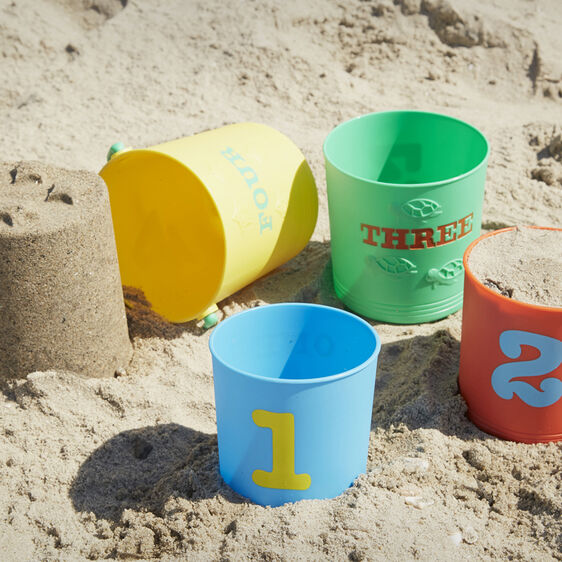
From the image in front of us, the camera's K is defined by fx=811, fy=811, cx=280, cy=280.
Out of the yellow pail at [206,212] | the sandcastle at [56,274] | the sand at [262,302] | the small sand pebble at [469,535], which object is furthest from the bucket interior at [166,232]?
the small sand pebble at [469,535]

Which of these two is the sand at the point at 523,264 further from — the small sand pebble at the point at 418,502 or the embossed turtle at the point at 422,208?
the small sand pebble at the point at 418,502

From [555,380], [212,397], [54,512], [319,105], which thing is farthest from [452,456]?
[319,105]

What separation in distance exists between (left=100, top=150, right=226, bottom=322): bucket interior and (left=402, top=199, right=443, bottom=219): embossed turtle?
0.69 meters

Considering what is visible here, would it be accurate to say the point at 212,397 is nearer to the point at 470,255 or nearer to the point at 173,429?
the point at 173,429

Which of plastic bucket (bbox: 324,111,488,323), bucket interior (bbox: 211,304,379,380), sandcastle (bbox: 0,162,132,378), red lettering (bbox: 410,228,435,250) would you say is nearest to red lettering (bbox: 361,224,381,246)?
plastic bucket (bbox: 324,111,488,323)

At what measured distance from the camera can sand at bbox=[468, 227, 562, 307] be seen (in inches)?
93.1

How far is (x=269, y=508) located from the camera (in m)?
2.16

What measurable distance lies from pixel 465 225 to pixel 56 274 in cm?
152

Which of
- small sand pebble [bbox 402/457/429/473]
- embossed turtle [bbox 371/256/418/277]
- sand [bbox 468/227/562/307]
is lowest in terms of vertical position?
small sand pebble [bbox 402/457/429/473]

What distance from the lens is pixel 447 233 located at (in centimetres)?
304

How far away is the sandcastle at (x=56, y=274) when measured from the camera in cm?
251

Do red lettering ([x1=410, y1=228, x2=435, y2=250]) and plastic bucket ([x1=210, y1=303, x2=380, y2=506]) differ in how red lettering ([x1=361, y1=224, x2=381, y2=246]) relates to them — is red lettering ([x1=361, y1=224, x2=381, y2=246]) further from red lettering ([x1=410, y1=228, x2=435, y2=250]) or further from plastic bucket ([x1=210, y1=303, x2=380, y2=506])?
plastic bucket ([x1=210, y1=303, x2=380, y2=506])

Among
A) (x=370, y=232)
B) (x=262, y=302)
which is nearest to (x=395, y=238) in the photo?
(x=370, y=232)

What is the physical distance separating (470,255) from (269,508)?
1.01m
